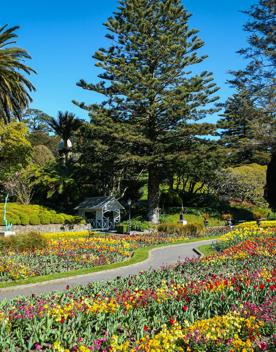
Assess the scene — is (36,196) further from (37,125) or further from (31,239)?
(37,125)

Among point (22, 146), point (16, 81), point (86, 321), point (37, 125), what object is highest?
point (37, 125)

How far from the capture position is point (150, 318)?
602 centimetres

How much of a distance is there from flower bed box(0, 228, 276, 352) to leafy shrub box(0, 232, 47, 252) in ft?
22.8

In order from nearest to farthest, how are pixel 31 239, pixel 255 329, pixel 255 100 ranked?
1. pixel 255 329
2. pixel 31 239
3. pixel 255 100

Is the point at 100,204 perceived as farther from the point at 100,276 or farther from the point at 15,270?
the point at 15,270

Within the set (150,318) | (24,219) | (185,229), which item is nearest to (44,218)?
(24,219)

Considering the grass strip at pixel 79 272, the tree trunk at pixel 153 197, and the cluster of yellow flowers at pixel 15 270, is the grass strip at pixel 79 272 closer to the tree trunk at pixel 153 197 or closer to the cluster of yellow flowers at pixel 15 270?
the cluster of yellow flowers at pixel 15 270

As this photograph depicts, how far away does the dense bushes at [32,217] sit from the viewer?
84.3 ft

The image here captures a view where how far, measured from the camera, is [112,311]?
593 centimetres

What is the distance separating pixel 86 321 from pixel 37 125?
69.7m

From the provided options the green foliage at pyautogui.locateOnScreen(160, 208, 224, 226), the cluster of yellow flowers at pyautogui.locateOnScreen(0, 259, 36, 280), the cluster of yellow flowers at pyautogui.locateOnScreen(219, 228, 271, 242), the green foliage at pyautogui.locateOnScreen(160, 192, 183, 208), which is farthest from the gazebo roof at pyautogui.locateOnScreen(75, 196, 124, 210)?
the cluster of yellow flowers at pyautogui.locateOnScreen(0, 259, 36, 280)

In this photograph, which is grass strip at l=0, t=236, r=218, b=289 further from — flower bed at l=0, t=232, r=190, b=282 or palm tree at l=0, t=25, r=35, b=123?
palm tree at l=0, t=25, r=35, b=123

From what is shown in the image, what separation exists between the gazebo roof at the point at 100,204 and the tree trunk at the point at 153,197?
8.92 ft

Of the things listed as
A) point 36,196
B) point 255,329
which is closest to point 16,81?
point 36,196
